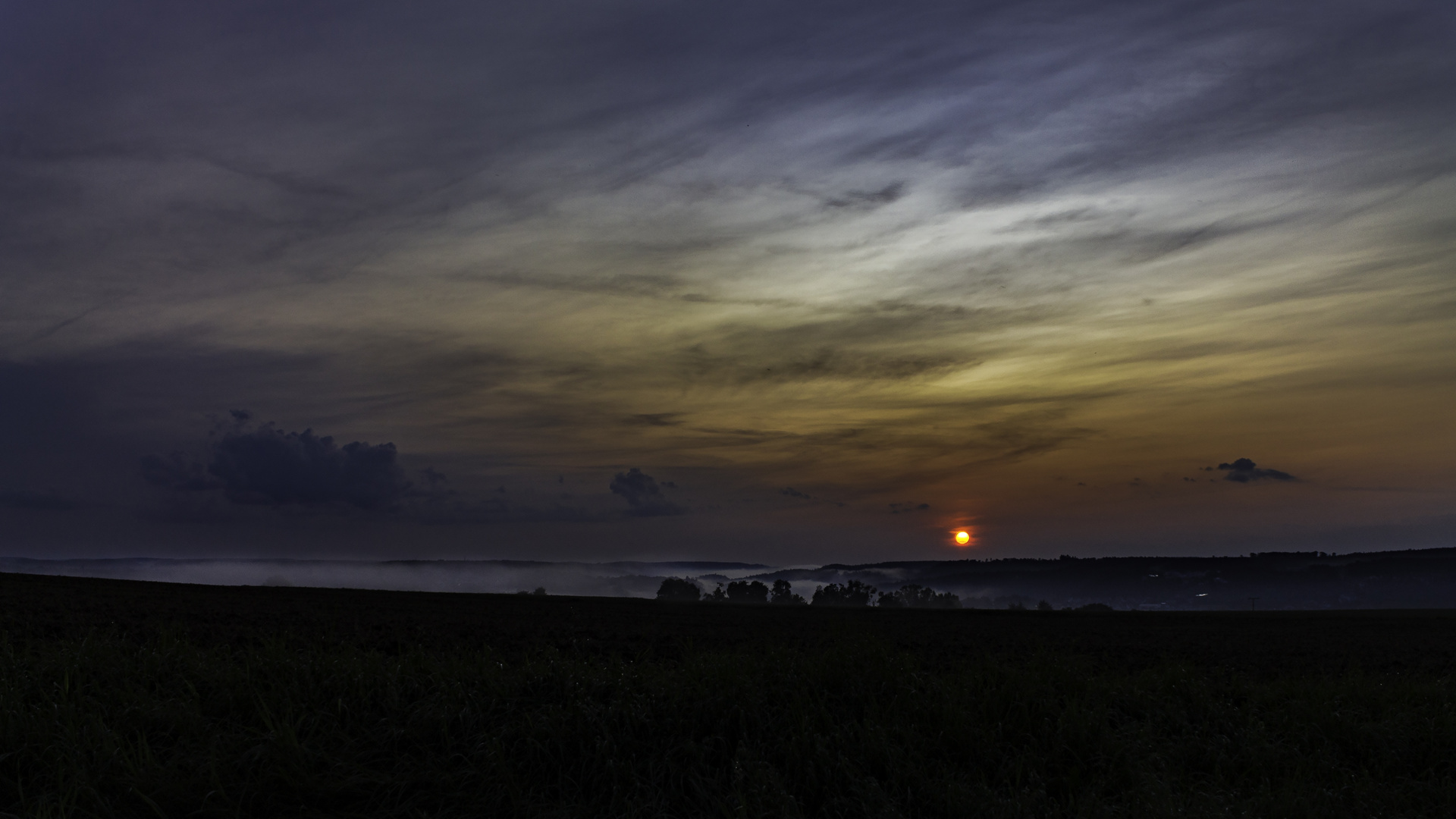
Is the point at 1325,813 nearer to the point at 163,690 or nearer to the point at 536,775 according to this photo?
the point at 536,775

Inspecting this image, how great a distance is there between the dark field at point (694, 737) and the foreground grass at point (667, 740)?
0.03m

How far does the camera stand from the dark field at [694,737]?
7.65m

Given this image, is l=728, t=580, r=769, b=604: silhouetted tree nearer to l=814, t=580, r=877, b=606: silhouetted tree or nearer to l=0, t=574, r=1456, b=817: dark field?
l=814, t=580, r=877, b=606: silhouetted tree

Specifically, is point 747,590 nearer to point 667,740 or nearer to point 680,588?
point 680,588

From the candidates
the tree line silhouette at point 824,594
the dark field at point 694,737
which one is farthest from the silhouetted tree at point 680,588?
the dark field at point 694,737

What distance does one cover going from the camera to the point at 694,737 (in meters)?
8.89

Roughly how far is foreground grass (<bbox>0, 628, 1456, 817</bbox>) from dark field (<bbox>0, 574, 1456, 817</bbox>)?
0.08 ft

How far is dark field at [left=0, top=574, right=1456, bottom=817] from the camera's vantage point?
25.1ft

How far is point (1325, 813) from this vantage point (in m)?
8.01

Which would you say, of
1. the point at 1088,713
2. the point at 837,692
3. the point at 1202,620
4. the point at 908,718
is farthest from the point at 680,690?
the point at 1202,620

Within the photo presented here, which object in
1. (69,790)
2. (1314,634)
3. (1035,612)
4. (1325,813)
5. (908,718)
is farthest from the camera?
(1035,612)

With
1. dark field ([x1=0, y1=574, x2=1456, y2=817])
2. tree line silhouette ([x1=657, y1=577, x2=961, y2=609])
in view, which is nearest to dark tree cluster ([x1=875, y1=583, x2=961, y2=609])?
tree line silhouette ([x1=657, y1=577, x2=961, y2=609])

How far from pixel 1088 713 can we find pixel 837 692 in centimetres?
266

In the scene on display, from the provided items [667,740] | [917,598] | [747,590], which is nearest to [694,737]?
[667,740]
